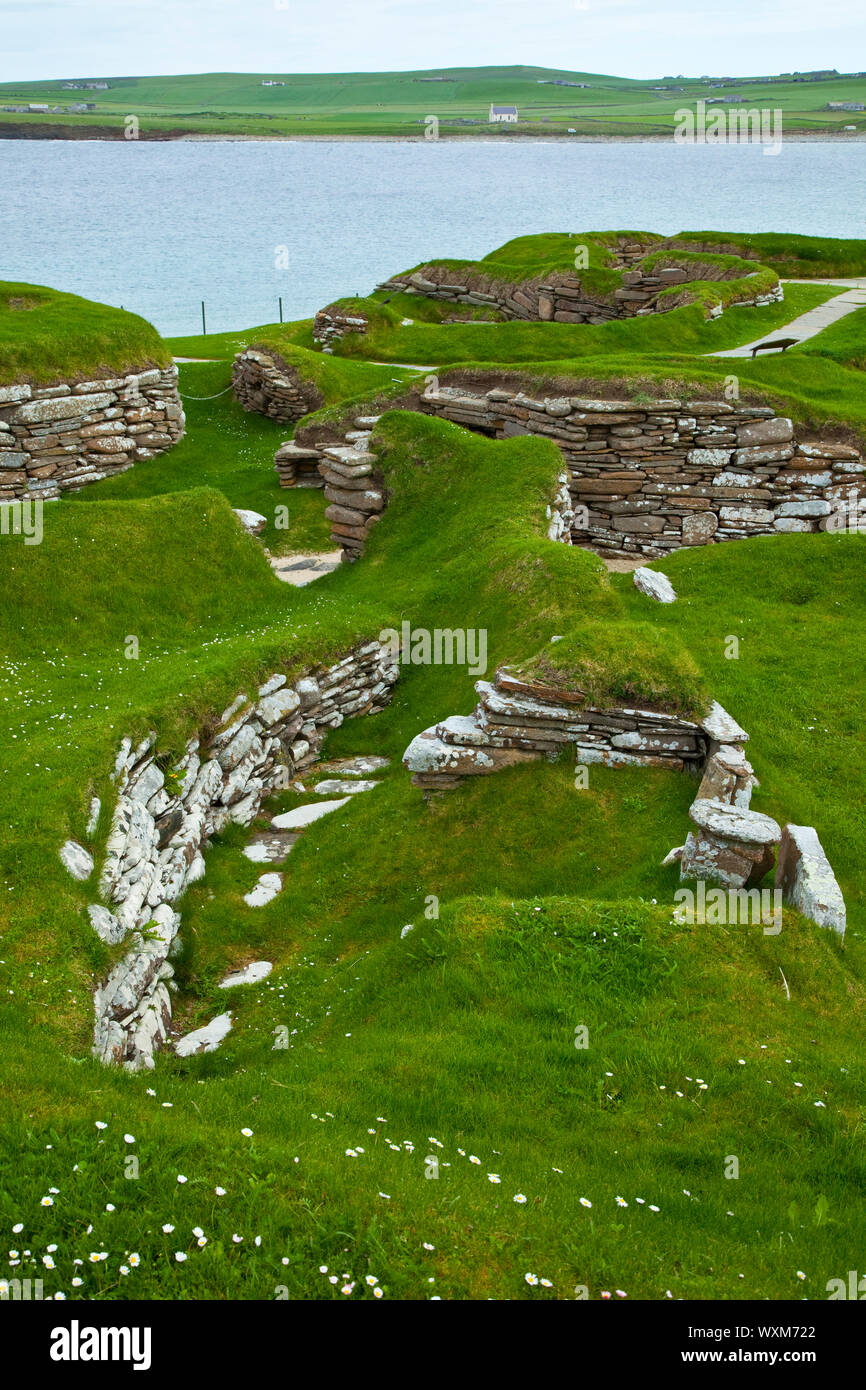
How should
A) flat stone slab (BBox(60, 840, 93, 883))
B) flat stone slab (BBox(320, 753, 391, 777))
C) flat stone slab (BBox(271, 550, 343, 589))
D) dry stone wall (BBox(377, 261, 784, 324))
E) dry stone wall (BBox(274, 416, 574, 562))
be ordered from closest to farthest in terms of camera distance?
1. flat stone slab (BBox(60, 840, 93, 883))
2. flat stone slab (BBox(320, 753, 391, 777))
3. dry stone wall (BBox(274, 416, 574, 562))
4. flat stone slab (BBox(271, 550, 343, 589))
5. dry stone wall (BBox(377, 261, 784, 324))

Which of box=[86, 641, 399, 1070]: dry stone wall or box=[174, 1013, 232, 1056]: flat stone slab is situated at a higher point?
box=[86, 641, 399, 1070]: dry stone wall

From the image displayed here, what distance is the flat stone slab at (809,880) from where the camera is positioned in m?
10.1

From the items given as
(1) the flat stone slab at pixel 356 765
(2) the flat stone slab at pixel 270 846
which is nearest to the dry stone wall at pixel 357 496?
(1) the flat stone slab at pixel 356 765

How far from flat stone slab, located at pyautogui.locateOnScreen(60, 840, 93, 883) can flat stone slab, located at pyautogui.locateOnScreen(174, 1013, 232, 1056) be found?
1.89 metres

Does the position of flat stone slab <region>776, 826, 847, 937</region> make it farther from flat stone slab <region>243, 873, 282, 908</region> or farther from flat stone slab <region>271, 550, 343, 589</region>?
flat stone slab <region>271, 550, 343, 589</region>

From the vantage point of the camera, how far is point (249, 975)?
445 inches

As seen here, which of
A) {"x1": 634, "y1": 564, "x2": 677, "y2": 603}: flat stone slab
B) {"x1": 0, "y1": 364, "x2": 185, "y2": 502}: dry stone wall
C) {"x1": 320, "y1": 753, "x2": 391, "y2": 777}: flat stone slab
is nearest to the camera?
{"x1": 320, "y1": 753, "x2": 391, "y2": 777}: flat stone slab

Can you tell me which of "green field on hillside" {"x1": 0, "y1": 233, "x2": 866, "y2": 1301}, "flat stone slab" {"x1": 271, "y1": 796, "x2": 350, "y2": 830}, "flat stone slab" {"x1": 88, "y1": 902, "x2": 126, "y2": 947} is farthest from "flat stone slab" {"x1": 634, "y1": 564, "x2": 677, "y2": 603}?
"flat stone slab" {"x1": 88, "y1": 902, "x2": 126, "y2": 947}

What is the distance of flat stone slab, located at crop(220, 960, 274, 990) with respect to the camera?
11164mm

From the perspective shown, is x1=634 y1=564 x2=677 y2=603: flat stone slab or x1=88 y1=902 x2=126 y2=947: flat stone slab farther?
x1=634 y1=564 x2=677 y2=603: flat stone slab

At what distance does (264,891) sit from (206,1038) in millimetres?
2596

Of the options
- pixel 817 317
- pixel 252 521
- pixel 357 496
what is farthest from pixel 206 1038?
pixel 817 317
